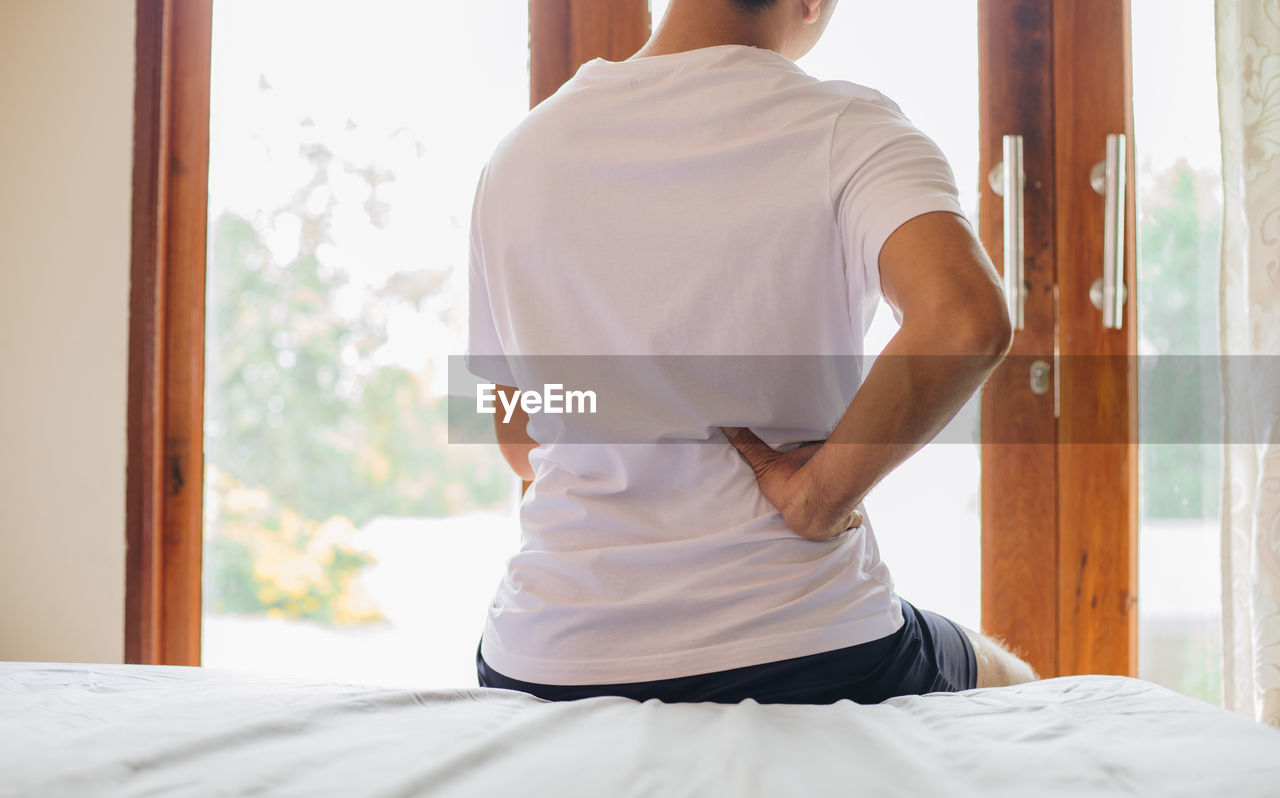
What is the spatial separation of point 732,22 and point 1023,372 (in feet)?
3.57

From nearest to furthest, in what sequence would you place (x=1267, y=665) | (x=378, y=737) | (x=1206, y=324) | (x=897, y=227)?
(x=378, y=737) < (x=897, y=227) < (x=1267, y=665) < (x=1206, y=324)

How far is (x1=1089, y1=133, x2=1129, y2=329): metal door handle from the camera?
1.60 metres

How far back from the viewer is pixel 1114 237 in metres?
1.61

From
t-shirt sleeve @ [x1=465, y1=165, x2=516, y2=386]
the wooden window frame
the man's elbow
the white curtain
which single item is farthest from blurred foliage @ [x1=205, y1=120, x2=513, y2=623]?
the white curtain

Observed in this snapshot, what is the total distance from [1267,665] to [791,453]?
1.24 m

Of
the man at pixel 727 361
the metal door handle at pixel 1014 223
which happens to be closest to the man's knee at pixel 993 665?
the man at pixel 727 361

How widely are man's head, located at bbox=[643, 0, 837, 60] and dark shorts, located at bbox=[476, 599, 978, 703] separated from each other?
2.04 feet

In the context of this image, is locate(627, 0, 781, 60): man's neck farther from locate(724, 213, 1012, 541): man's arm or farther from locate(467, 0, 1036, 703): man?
locate(724, 213, 1012, 541): man's arm

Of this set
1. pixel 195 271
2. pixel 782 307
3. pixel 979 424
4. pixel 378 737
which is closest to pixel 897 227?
pixel 782 307

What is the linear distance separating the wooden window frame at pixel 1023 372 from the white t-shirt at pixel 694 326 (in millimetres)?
963

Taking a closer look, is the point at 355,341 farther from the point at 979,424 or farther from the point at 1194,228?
the point at 1194,228

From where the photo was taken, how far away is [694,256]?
30.1 inches

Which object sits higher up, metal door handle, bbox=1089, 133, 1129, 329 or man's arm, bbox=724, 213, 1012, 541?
metal door handle, bbox=1089, 133, 1129, 329

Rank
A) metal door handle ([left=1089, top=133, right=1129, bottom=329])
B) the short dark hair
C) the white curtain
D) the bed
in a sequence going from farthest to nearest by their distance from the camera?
1. metal door handle ([left=1089, top=133, right=1129, bottom=329])
2. the white curtain
3. the short dark hair
4. the bed
